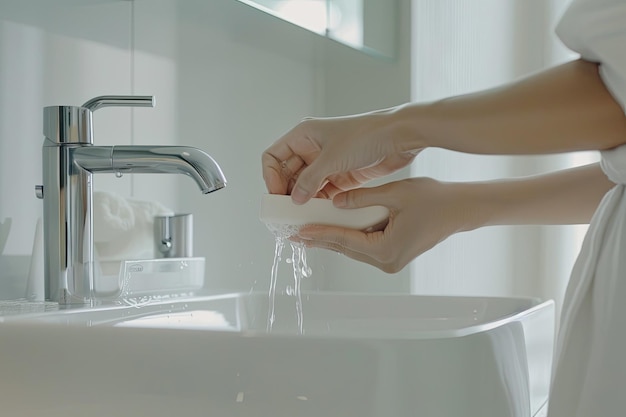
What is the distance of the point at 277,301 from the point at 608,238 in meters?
0.51

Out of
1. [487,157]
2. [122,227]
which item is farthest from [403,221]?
[487,157]

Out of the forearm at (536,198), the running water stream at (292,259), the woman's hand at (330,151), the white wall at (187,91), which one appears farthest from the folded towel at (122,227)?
the forearm at (536,198)

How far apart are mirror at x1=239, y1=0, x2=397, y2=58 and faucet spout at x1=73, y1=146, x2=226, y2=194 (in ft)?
1.15

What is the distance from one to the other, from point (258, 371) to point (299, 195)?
0.62 ft

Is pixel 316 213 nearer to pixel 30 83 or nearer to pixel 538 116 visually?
pixel 538 116

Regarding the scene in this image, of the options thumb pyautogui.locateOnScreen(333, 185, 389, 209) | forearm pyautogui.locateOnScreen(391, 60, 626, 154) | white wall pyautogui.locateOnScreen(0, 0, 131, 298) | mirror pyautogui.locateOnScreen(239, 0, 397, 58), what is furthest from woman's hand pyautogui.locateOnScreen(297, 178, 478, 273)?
mirror pyautogui.locateOnScreen(239, 0, 397, 58)

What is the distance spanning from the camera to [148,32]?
1.13 meters

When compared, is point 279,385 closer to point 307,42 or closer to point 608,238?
point 608,238

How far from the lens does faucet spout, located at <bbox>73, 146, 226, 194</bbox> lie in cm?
85

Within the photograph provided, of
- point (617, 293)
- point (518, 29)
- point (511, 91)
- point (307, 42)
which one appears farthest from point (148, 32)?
point (518, 29)

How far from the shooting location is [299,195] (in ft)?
2.33

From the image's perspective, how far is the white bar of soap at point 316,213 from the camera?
2.38 feet

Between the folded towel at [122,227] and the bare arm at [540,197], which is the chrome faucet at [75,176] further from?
the bare arm at [540,197]

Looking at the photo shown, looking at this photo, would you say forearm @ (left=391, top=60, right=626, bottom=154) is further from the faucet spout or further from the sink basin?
the faucet spout
